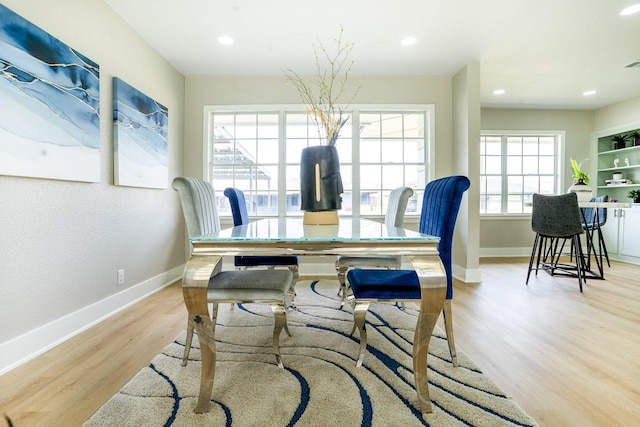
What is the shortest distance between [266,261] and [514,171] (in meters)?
5.11

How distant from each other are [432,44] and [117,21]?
2.95 meters

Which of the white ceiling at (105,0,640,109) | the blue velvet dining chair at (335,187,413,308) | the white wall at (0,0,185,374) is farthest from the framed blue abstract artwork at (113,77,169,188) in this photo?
the blue velvet dining chair at (335,187,413,308)

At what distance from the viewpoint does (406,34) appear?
303 cm

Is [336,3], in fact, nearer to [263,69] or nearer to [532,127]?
[263,69]

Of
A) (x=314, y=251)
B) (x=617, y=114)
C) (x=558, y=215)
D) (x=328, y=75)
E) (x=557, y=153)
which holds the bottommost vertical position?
(x=314, y=251)

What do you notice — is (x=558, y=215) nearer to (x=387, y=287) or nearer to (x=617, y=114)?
(x=387, y=287)

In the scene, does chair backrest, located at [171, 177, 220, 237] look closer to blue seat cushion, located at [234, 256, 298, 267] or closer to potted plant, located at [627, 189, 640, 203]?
blue seat cushion, located at [234, 256, 298, 267]

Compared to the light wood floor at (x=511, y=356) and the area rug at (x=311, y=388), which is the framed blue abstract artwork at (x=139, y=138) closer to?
the light wood floor at (x=511, y=356)

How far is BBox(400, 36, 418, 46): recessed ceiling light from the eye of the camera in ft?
10.2

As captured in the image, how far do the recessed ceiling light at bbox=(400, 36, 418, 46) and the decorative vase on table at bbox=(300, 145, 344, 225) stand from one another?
6.51 feet

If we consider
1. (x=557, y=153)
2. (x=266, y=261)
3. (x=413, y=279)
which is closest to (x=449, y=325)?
(x=413, y=279)

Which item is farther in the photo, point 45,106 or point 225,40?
point 225,40

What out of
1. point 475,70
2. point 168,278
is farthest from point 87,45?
point 475,70

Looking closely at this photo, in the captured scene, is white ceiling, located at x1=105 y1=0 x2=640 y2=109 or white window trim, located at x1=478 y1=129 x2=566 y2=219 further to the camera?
white window trim, located at x1=478 y1=129 x2=566 y2=219
